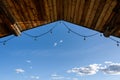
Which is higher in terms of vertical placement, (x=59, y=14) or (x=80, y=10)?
(x=80, y=10)

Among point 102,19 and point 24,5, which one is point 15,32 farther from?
point 102,19

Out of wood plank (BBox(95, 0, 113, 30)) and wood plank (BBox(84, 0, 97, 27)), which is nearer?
wood plank (BBox(95, 0, 113, 30))

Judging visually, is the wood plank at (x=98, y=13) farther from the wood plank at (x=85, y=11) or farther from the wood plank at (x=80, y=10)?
the wood plank at (x=80, y=10)

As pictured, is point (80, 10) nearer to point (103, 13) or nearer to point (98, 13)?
point (98, 13)

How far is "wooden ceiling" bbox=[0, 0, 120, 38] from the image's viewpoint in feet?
26.5

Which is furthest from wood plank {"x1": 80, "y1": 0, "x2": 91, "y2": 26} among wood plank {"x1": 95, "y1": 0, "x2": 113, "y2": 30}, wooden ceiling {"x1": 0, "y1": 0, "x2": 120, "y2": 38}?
wood plank {"x1": 95, "y1": 0, "x2": 113, "y2": 30}

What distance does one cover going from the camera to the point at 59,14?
10.2 meters

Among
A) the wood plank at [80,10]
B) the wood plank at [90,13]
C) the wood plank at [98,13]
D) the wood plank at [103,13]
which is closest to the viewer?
the wood plank at [103,13]

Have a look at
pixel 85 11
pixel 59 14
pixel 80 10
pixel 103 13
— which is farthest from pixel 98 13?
pixel 59 14

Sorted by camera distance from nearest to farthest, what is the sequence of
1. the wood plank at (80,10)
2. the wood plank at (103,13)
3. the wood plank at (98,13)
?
the wood plank at (103,13) → the wood plank at (98,13) → the wood plank at (80,10)

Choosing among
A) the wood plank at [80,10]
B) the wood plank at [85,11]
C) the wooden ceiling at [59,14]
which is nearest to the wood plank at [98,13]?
the wooden ceiling at [59,14]

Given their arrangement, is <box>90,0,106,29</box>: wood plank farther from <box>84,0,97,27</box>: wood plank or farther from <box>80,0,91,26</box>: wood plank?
<box>80,0,91,26</box>: wood plank

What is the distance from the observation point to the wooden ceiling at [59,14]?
26.5ft

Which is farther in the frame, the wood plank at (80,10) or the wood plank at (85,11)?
the wood plank at (80,10)
